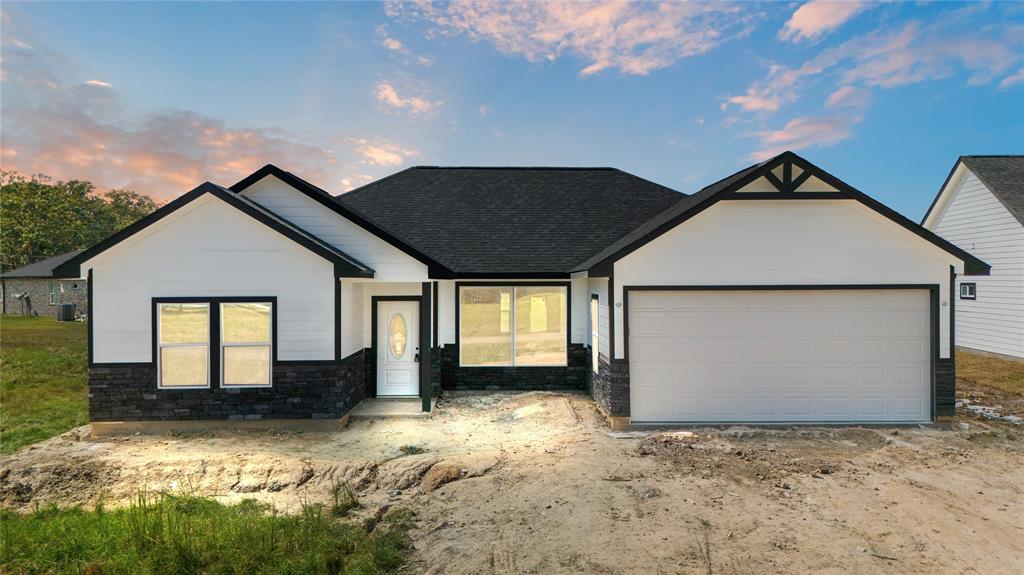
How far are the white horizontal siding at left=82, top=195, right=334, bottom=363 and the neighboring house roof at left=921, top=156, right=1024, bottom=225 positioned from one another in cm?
2126

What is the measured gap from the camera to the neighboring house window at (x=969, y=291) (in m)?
16.5

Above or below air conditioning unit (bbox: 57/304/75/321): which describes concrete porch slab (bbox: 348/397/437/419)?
below

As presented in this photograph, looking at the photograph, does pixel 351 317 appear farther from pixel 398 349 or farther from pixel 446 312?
pixel 446 312

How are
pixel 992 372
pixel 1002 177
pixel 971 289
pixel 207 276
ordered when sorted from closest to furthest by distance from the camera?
pixel 207 276
pixel 992 372
pixel 1002 177
pixel 971 289

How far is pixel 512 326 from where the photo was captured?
445 inches

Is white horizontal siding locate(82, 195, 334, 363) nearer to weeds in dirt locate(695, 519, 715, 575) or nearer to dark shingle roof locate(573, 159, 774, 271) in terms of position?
dark shingle roof locate(573, 159, 774, 271)

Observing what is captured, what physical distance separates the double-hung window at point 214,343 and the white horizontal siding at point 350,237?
6.27ft

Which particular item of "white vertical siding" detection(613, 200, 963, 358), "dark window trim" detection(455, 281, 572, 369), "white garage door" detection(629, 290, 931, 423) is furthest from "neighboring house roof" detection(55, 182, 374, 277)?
"white garage door" detection(629, 290, 931, 423)

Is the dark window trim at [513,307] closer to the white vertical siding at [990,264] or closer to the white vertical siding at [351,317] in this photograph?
the white vertical siding at [351,317]

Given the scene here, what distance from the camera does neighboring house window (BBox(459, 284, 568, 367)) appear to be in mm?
11289

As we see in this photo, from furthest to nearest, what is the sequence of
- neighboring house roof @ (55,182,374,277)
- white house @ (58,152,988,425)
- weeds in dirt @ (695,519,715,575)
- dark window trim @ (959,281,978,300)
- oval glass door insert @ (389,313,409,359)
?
dark window trim @ (959,281,978,300), oval glass door insert @ (389,313,409,359), white house @ (58,152,988,425), neighboring house roof @ (55,182,374,277), weeds in dirt @ (695,519,715,575)

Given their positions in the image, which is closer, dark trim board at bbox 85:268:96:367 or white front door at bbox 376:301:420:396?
dark trim board at bbox 85:268:96:367

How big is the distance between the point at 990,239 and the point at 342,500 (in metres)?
22.4

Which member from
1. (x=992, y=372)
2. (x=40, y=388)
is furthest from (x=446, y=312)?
(x=992, y=372)
